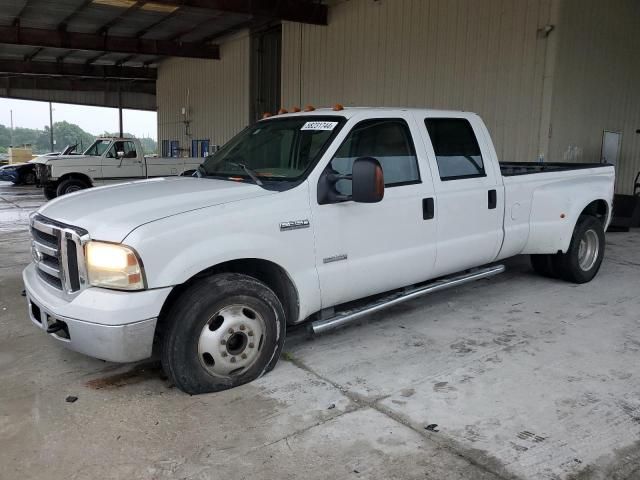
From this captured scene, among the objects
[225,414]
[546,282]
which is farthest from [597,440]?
[546,282]

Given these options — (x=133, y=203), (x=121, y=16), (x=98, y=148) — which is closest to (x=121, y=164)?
(x=98, y=148)

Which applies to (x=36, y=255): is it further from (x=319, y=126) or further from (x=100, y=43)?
(x=100, y=43)

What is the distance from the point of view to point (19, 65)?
1034 inches

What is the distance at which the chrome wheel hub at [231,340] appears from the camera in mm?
3381

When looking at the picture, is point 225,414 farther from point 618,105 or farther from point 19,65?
point 19,65

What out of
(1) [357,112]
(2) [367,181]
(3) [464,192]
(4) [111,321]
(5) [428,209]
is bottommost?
(4) [111,321]

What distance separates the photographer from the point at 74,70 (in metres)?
27.4

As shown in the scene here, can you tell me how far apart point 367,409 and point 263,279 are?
3.72 ft

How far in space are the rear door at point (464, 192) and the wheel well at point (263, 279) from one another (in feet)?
4.80

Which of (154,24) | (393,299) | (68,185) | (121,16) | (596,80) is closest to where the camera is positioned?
(393,299)

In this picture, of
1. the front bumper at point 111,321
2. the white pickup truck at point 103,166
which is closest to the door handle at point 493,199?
the front bumper at point 111,321

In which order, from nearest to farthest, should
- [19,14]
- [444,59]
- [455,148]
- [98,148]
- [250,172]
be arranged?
1. [250,172]
2. [455,148]
3. [444,59]
4. [98,148]
5. [19,14]

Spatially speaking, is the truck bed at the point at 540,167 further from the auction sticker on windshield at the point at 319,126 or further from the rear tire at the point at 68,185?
the rear tire at the point at 68,185

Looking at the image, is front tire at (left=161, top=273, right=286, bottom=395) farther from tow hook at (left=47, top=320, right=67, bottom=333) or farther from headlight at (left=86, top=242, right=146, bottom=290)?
tow hook at (left=47, top=320, right=67, bottom=333)
